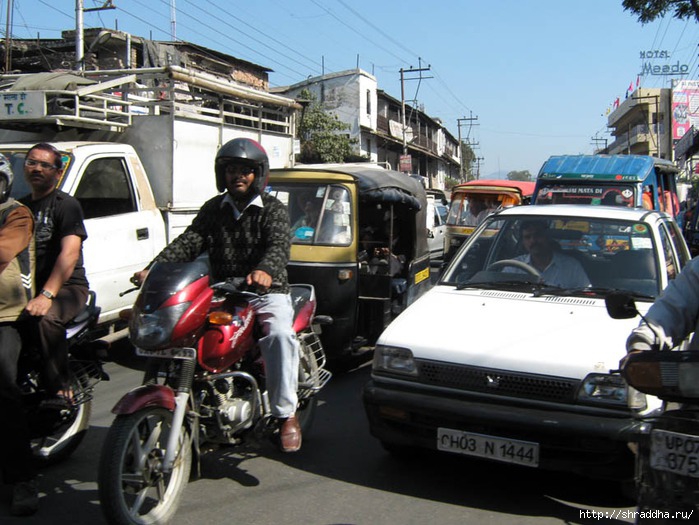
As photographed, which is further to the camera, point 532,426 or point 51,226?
point 51,226

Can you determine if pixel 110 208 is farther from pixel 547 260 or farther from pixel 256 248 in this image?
pixel 547 260

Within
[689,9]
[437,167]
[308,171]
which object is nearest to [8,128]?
[308,171]

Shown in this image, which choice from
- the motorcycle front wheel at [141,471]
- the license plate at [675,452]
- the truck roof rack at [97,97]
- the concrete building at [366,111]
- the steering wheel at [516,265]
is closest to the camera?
the license plate at [675,452]

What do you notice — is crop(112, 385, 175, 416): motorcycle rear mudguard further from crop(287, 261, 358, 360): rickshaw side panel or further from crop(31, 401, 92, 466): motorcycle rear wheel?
crop(287, 261, 358, 360): rickshaw side panel

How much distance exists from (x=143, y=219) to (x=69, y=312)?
9.80 ft

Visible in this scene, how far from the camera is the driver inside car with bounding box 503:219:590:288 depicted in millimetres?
4828

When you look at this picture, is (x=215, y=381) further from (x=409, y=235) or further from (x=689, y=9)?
(x=689, y=9)

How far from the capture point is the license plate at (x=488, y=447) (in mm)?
3719

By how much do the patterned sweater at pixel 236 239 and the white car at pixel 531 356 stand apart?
92 centimetres

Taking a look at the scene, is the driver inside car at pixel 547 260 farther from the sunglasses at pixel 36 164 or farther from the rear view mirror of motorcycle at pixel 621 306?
the sunglasses at pixel 36 164

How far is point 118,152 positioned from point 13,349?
3.58 metres

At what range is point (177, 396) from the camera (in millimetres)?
3529

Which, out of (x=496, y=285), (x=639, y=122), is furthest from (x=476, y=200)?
(x=639, y=122)

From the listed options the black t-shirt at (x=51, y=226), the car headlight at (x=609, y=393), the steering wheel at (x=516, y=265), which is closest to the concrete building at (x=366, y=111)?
the steering wheel at (x=516, y=265)
